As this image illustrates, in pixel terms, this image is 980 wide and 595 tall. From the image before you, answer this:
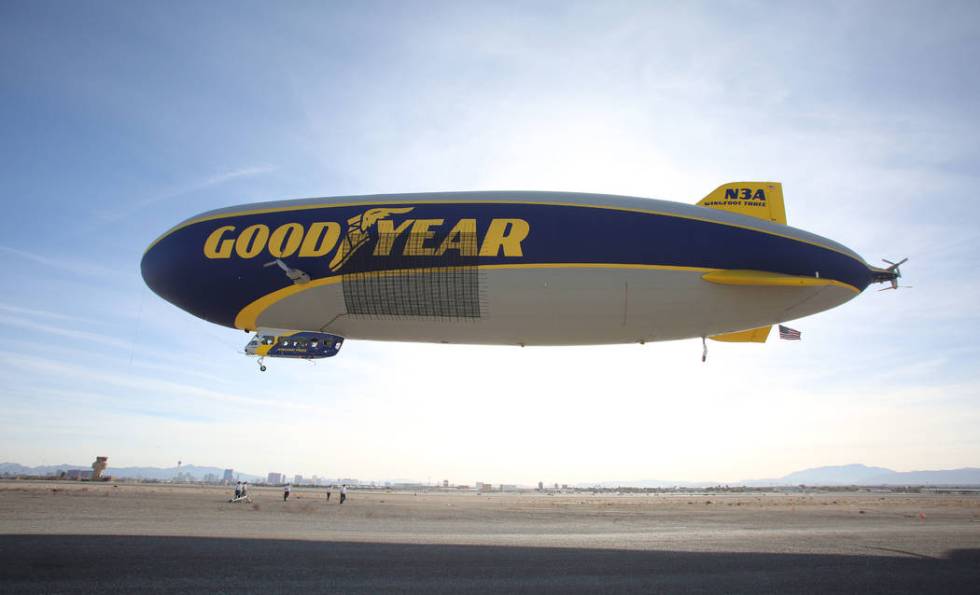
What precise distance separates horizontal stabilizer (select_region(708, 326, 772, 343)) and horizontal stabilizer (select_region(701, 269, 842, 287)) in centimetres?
392

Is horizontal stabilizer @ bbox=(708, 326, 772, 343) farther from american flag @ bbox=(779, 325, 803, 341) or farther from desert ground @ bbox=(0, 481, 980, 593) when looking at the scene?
desert ground @ bbox=(0, 481, 980, 593)

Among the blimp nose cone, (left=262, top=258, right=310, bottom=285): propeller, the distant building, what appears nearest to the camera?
(left=262, top=258, right=310, bottom=285): propeller

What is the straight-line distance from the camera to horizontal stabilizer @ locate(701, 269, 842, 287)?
627 inches

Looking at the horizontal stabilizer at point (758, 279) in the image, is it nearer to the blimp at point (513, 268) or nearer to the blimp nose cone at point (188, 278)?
the blimp at point (513, 268)

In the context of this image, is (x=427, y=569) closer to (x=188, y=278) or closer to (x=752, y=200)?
(x=188, y=278)

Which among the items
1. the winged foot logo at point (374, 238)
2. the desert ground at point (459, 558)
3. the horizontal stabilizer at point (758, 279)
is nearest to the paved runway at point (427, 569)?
the desert ground at point (459, 558)

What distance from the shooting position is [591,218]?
1672 cm

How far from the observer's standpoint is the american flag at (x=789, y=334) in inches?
794

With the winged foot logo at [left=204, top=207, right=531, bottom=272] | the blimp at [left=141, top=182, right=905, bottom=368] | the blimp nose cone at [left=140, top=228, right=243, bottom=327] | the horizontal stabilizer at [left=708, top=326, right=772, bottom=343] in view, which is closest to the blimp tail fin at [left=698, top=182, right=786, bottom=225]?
the blimp at [left=141, top=182, right=905, bottom=368]

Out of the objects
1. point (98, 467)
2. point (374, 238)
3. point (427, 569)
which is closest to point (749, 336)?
point (374, 238)

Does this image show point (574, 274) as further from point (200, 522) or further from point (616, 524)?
point (200, 522)

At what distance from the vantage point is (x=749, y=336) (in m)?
19.9

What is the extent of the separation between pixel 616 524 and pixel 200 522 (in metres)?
18.0

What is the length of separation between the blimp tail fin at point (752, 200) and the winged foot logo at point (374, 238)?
7963 millimetres
